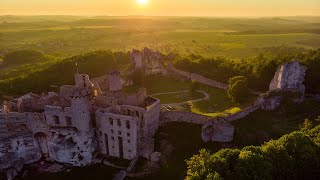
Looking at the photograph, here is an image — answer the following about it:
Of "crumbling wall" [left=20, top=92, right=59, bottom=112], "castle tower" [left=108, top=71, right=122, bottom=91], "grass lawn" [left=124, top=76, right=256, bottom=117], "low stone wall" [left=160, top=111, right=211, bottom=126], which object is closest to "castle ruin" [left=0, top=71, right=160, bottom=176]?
"crumbling wall" [left=20, top=92, right=59, bottom=112]

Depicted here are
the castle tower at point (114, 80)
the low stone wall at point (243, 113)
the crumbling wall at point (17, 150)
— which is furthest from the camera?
the castle tower at point (114, 80)

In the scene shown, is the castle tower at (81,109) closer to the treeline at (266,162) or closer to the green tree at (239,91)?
the treeline at (266,162)

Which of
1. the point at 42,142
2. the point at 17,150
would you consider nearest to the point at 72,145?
the point at 42,142

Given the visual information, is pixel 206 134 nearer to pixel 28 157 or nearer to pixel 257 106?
pixel 257 106

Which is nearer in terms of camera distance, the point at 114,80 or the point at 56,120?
the point at 56,120

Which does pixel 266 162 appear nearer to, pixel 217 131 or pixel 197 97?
pixel 217 131

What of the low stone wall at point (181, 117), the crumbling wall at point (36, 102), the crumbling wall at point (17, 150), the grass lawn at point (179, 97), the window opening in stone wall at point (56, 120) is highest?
the crumbling wall at point (36, 102)

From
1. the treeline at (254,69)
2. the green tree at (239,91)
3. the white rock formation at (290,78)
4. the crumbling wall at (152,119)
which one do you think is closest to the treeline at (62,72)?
the treeline at (254,69)
